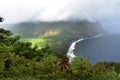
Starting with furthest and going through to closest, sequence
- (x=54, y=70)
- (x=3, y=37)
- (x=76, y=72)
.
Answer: (x=3, y=37) < (x=54, y=70) < (x=76, y=72)

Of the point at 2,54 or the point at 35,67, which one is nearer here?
the point at 35,67

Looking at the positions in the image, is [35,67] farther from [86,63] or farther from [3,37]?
[3,37]

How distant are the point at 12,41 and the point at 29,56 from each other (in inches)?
385

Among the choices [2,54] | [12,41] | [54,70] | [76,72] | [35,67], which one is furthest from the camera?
[12,41]

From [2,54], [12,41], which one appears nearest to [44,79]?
[2,54]

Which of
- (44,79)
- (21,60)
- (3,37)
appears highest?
(3,37)

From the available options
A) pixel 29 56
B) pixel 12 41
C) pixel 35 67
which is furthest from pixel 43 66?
pixel 29 56

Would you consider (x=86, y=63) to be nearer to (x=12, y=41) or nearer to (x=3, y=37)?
(x=3, y=37)

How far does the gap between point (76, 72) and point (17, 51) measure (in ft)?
124

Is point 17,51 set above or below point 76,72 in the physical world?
above

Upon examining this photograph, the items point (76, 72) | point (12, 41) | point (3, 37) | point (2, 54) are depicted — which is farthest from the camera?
point (12, 41)

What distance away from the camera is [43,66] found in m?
54.3

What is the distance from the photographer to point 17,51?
278 feet

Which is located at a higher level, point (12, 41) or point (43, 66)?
point (12, 41)
